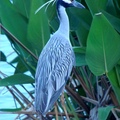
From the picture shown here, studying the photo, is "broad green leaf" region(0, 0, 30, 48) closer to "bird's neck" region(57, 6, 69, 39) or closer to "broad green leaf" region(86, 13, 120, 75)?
"bird's neck" region(57, 6, 69, 39)

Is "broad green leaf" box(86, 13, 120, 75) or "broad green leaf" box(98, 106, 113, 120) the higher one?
"broad green leaf" box(86, 13, 120, 75)

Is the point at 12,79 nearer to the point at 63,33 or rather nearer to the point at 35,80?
the point at 35,80

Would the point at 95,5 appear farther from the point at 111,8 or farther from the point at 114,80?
the point at 114,80

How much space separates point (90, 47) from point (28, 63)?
52 cm

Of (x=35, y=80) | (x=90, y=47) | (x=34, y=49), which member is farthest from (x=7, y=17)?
(x=90, y=47)

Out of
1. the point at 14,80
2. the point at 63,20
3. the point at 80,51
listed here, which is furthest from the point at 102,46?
the point at 14,80

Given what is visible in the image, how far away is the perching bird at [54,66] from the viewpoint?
2.41 meters

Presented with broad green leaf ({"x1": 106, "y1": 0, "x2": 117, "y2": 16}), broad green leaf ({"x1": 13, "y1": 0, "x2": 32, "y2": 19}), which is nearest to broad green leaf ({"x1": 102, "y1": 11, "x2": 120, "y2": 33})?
broad green leaf ({"x1": 106, "y1": 0, "x2": 117, "y2": 16})

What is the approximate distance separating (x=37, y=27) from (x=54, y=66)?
0.20m

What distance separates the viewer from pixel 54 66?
8.23ft

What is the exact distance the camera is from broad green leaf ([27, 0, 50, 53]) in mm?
2416

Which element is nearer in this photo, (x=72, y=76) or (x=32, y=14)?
(x=32, y=14)

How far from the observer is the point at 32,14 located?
7.94 feet

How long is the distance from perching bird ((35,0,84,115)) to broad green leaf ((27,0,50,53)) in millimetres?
49
